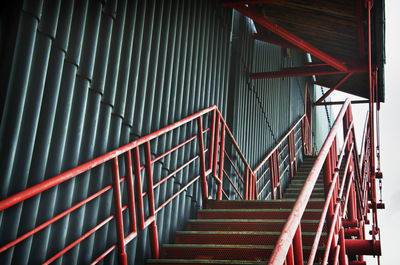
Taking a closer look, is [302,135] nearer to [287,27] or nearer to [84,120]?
[287,27]

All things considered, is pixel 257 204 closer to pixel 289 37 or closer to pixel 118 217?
pixel 118 217

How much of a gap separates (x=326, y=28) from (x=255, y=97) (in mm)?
1951

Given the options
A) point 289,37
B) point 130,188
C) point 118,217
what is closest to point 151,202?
point 130,188

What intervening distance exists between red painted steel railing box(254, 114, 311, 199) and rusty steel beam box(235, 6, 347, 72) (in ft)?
6.77

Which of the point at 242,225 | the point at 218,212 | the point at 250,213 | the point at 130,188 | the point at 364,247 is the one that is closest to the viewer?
the point at 130,188

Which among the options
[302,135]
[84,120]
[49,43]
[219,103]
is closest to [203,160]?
[219,103]

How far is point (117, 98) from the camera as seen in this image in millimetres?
3803

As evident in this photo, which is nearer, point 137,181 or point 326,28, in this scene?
point 137,181

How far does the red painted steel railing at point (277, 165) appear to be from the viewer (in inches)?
335

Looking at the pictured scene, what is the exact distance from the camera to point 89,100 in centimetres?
343

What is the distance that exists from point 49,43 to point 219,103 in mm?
4098

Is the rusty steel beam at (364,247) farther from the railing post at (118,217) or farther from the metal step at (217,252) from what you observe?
the railing post at (118,217)

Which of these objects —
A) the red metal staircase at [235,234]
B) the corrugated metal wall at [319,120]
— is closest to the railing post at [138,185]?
the red metal staircase at [235,234]

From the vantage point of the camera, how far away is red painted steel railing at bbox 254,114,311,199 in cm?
850
